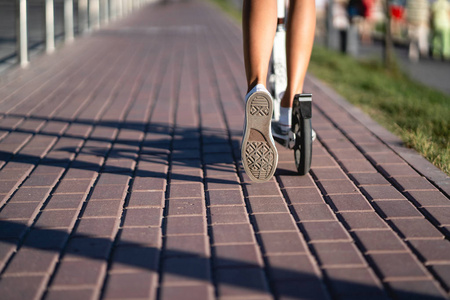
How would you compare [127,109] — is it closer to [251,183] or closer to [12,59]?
[251,183]

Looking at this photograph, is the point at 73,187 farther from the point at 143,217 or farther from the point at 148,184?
the point at 143,217

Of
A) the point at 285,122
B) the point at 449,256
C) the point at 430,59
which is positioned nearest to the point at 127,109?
the point at 285,122

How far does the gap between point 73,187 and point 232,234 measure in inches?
41.5

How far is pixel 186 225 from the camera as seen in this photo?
2646 millimetres

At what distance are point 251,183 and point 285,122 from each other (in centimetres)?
45

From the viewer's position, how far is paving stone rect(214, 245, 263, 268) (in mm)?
2266

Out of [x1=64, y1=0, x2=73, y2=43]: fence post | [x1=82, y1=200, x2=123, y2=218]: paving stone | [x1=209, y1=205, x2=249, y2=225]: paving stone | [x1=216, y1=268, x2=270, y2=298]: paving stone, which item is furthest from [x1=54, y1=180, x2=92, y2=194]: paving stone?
[x1=64, y1=0, x2=73, y2=43]: fence post

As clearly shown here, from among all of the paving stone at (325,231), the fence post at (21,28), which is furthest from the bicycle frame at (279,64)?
the fence post at (21,28)

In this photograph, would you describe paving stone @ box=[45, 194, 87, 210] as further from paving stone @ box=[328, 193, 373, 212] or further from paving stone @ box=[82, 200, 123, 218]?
paving stone @ box=[328, 193, 373, 212]

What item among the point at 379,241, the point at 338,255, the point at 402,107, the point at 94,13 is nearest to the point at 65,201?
the point at 338,255

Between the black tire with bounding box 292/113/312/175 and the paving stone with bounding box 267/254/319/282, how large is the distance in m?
0.95

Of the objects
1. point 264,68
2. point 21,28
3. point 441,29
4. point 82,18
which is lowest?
point 264,68

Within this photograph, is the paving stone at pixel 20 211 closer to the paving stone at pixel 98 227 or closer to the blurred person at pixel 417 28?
the paving stone at pixel 98 227

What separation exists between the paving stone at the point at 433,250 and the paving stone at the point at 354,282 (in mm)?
278
